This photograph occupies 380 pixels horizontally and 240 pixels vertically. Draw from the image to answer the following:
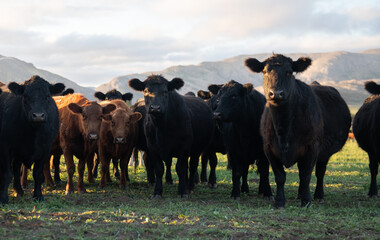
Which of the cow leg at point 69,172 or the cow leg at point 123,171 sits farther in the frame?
the cow leg at point 123,171

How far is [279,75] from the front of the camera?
296 inches

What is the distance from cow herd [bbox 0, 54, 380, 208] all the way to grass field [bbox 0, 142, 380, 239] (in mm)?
495

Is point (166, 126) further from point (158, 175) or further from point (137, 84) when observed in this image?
point (137, 84)

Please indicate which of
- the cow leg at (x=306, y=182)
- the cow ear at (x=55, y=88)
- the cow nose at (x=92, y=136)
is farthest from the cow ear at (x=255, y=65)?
the cow nose at (x=92, y=136)

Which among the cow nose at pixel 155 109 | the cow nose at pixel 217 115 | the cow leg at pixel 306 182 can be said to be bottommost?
the cow leg at pixel 306 182

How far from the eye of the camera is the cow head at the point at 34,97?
306 inches

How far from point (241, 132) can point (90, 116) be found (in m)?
3.12

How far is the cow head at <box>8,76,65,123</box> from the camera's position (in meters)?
7.76

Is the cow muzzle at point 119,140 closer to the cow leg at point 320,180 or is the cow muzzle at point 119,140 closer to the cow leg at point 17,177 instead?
the cow leg at point 17,177

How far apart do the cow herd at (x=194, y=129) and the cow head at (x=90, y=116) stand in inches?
0.8

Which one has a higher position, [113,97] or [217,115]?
[113,97]

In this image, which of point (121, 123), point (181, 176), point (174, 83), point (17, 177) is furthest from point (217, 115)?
point (17, 177)

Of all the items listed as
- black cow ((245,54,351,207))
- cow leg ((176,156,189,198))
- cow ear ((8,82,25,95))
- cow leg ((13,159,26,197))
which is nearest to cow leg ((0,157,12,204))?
cow leg ((13,159,26,197))

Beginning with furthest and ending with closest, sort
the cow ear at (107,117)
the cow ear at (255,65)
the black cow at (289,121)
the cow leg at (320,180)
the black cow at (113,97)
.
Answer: the black cow at (113,97) → the cow ear at (107,117) → the cow leg at (320,180) → the cow ear at (255,65) → the black cow at (289,121)
